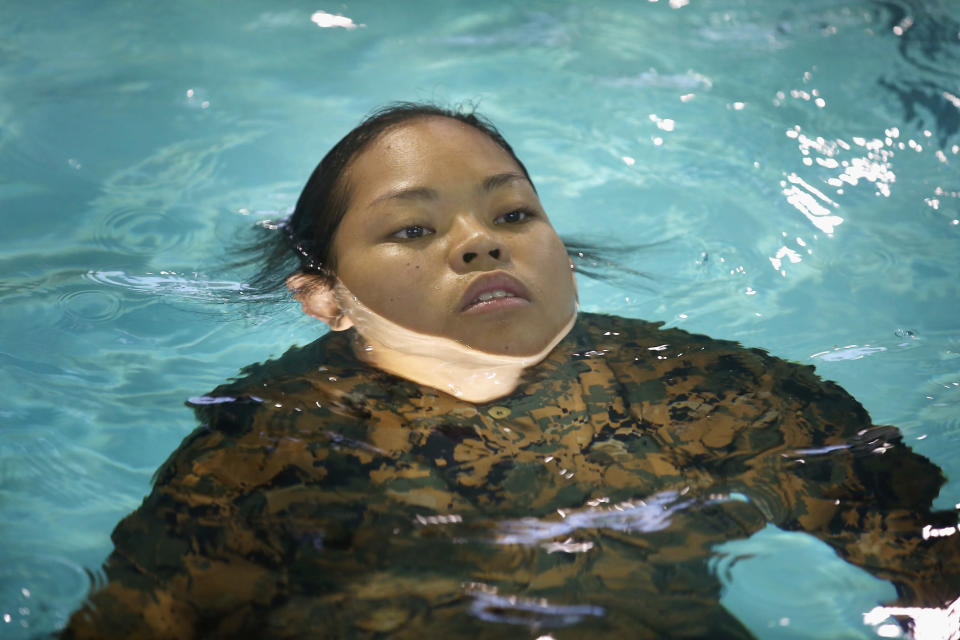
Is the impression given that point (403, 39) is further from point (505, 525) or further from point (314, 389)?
point (505, 525)

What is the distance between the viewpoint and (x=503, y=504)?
2062 mm

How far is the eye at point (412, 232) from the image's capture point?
249 cm

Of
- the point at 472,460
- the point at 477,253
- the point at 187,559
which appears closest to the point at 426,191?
the point at 477,253

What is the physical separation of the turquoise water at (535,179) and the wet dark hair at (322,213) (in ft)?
0.45

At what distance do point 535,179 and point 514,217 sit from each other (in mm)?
1586

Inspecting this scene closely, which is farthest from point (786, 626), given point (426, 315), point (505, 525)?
point (426, 315)

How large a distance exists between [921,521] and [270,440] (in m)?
1.47

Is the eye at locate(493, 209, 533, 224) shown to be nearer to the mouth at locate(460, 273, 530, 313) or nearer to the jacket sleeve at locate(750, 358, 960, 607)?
the mouth at locate(460, 273, 530, 313)

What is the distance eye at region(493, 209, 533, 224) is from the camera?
2561mm

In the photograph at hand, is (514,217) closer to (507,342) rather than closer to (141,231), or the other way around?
(507,342)

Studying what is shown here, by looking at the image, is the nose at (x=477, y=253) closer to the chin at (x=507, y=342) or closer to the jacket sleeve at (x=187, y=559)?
the chin at (x=507, y=342)

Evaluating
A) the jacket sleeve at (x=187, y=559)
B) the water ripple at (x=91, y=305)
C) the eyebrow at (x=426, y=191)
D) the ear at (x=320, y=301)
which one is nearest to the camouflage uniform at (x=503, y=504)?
the jacket sleeve at (x=187, y=559)

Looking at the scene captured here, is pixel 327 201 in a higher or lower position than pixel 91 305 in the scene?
higher

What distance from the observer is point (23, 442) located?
7.96ft
